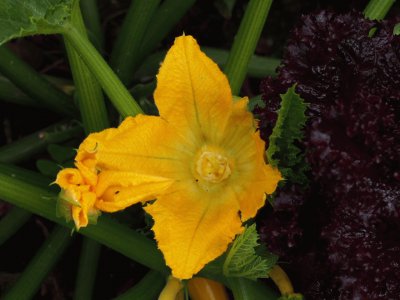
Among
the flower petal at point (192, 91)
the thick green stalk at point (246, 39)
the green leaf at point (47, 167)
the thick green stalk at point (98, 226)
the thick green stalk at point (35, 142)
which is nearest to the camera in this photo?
the flower petal at point (192, 91)

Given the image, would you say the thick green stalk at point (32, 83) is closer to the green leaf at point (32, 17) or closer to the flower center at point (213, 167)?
the green leaf at point (32, 17)

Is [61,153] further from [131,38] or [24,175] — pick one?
[131,38]

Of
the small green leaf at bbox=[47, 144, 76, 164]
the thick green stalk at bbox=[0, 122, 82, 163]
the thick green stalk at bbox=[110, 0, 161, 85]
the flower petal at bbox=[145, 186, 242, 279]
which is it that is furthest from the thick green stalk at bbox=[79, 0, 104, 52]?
the flower petal at bbox=[145, 186, 242, 279]

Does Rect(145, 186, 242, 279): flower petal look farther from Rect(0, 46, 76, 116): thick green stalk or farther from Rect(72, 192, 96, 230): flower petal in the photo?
Rect(0, 46, 76, 116): thick green stalk

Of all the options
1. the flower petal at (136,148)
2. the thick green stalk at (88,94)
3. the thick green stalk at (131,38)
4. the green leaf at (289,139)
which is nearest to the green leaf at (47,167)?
the thick green stalk at (88,94)

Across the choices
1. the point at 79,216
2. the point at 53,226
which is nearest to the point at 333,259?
the point at 79,216

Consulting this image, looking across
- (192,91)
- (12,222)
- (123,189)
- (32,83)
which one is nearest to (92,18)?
(32,83)
